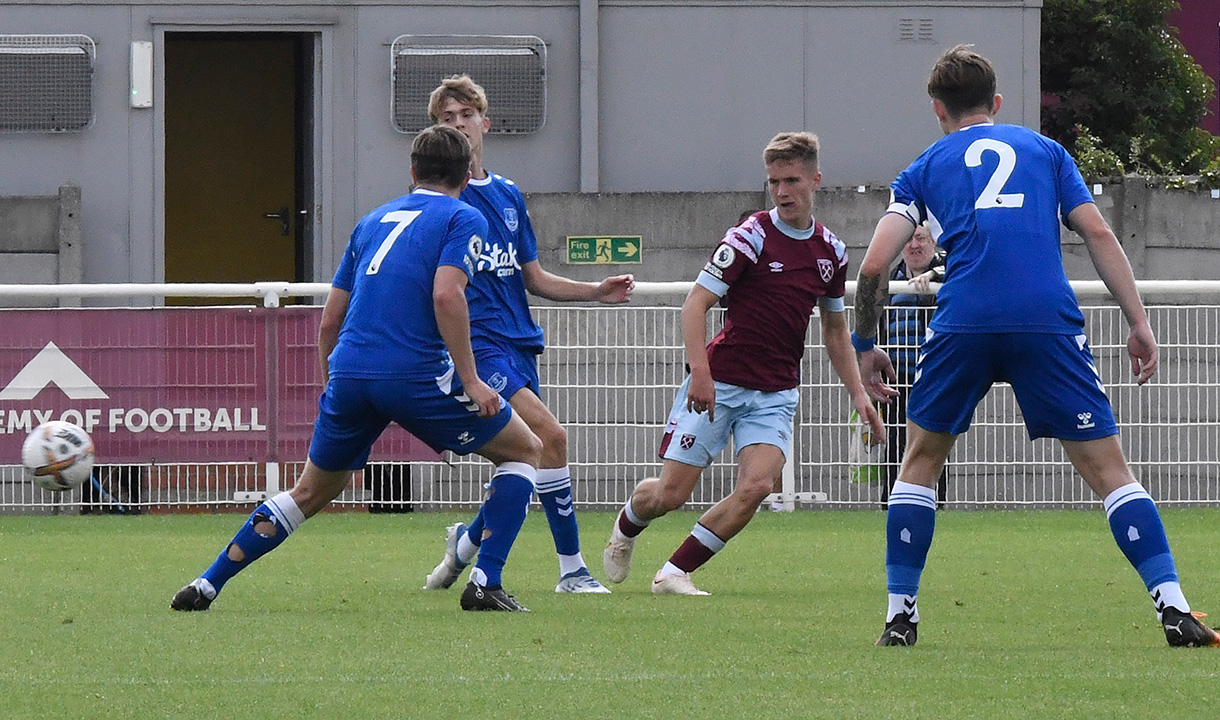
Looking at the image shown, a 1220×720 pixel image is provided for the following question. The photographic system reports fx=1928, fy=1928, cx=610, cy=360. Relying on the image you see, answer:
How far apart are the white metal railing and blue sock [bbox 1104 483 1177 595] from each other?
6722 millimetres

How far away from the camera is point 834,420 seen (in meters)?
A: 12.5

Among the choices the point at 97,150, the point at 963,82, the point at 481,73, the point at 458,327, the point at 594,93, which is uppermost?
the point at 481,73

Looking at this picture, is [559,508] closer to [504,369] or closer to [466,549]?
[466,549]

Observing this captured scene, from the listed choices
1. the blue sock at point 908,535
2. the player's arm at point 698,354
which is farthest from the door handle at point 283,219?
the blue sock at point 908,535

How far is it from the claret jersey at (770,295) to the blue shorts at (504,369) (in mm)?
750

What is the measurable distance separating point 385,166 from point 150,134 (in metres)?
1.91

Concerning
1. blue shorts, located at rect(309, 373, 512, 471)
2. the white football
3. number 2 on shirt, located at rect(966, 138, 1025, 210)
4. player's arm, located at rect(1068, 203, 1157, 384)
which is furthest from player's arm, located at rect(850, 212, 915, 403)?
the white football

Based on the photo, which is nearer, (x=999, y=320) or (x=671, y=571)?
(x=999, y=320)

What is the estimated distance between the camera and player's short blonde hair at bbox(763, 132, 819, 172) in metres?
7.37

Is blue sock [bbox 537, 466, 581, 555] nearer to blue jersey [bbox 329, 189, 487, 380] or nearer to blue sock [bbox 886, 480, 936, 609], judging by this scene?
blue jersey [bbox 329, 189, 487, 380]

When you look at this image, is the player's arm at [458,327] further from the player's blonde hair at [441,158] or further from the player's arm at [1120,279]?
the player's arm at [1120,279]

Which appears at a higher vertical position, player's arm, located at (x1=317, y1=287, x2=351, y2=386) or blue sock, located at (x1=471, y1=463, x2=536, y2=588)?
player's arm, located at (x1=317, y1=287, x2=351, y2=386)

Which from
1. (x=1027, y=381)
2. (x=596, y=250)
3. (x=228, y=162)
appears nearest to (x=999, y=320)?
(x=1027, y=381)

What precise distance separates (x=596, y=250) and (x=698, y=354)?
690 cm
